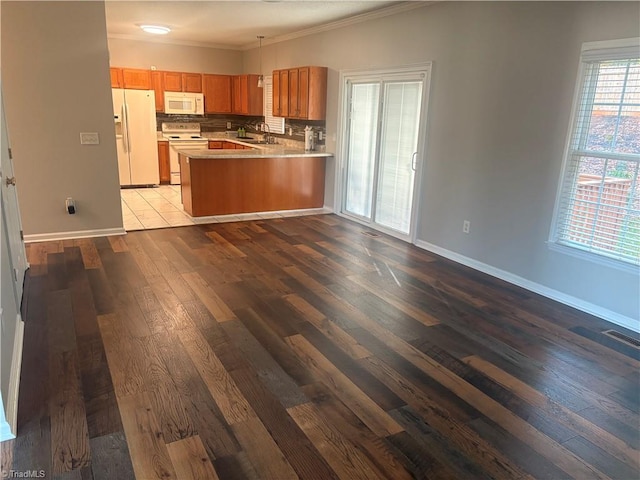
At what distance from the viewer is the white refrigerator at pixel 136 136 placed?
7731 millimetres

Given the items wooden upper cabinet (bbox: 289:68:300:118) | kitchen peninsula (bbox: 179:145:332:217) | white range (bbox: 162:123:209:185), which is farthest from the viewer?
white range (bbox: 162:123:209:185)

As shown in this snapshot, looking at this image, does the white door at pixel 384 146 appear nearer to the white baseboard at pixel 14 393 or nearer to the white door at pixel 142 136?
the white door at pixel 142 136

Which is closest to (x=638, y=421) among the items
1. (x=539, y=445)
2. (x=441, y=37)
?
(x=539, y=445)

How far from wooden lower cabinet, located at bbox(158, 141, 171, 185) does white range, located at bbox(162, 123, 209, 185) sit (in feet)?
0.21

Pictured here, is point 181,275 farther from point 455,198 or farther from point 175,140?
point 175,140

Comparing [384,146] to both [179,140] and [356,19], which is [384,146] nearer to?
[356,19]

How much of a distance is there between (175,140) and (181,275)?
17.1 feet

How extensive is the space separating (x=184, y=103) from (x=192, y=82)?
1.54 ft

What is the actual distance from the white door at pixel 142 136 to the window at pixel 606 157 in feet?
22.4

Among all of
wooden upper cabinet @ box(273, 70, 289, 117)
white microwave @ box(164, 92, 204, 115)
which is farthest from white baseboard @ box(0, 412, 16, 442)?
white microwave @ box(164, 92, 204, 115)

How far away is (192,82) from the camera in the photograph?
8.76 metres

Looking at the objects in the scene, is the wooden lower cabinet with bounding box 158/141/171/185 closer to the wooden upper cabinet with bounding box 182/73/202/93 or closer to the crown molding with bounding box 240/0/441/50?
the wooden upper cabinet with bounding box 182/73/202/93

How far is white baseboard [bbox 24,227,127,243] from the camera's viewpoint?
16.0 feet

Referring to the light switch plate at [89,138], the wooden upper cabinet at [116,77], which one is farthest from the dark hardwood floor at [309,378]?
the wooden upper cabinet at [116,77]
